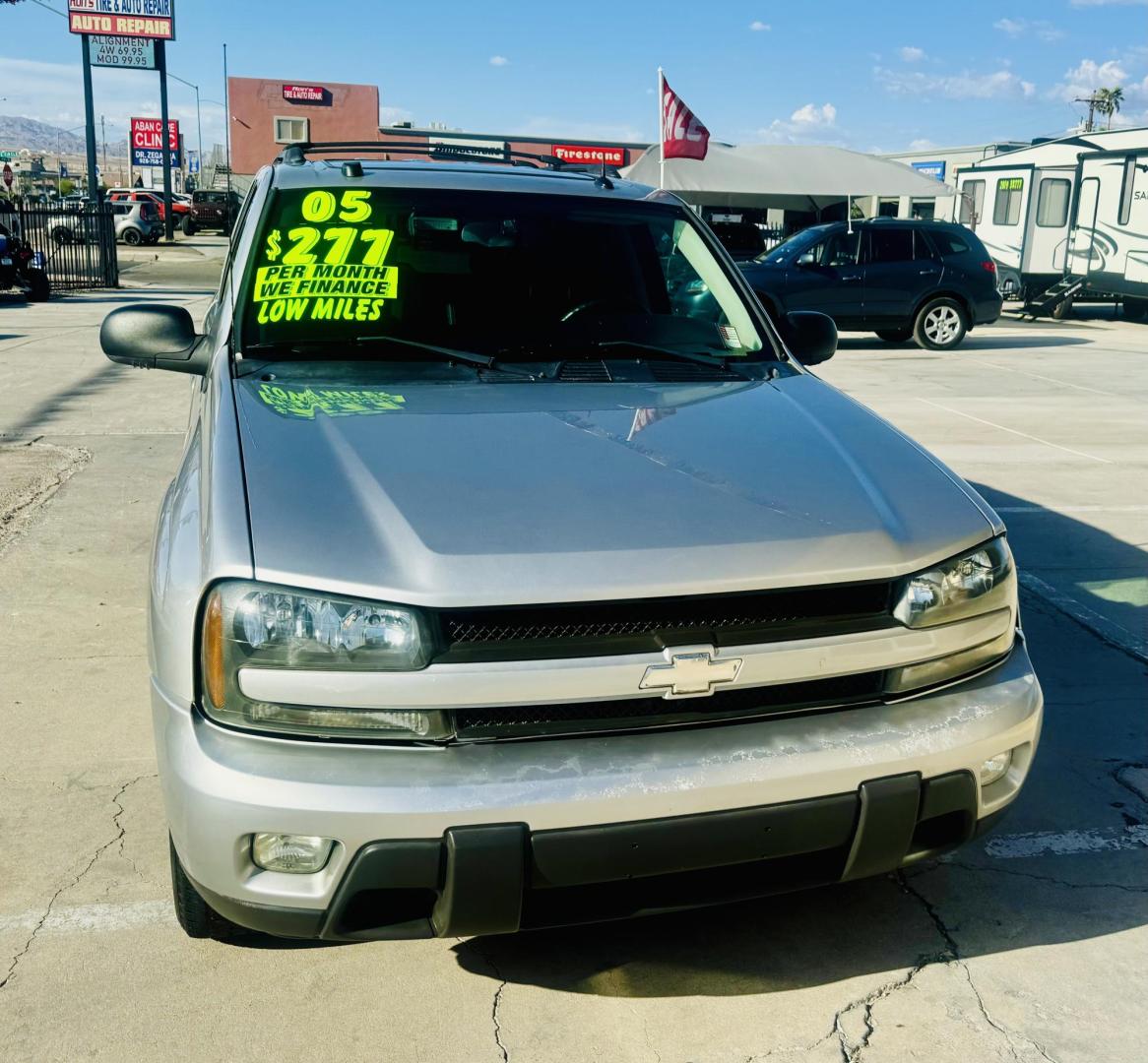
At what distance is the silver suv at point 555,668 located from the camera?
7.13 ft

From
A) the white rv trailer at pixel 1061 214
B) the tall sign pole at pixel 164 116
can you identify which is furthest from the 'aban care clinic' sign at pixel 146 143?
the white rv trailer at pixel 1061 214

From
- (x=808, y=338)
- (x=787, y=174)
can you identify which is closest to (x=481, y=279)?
(x=808, y=338)

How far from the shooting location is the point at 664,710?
232 centimetres

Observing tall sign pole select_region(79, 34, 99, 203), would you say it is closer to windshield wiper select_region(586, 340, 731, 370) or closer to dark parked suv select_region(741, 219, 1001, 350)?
dark parked suv select_region(741, 219, 1001, 350)

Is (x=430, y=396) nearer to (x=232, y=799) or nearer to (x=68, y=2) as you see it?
(x=232, y=799)

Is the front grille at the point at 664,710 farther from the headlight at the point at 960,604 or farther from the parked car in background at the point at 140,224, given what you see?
the parked car in background at the point at 140,224

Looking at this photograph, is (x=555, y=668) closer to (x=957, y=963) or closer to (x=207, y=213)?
(x=957, y=963)

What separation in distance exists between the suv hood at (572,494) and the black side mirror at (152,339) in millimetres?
686

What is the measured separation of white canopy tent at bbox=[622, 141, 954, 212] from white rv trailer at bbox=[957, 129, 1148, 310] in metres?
1.12

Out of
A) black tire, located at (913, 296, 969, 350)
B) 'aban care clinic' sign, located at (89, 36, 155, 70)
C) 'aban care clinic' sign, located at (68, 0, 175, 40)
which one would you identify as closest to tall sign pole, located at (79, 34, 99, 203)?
'aban care clinic' sign, located at (68, 0, 175, 40)

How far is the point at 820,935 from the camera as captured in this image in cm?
284

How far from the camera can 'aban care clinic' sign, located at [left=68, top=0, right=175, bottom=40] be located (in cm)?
3019

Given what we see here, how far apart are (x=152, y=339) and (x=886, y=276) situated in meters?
13.8

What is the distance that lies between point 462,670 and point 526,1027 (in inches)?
33.3
